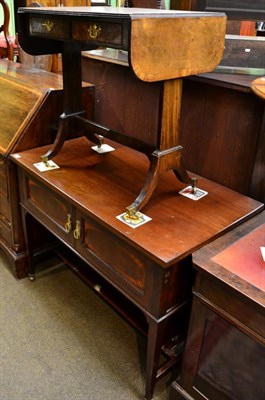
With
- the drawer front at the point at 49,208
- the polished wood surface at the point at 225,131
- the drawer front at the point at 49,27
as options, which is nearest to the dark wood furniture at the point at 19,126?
the drawer front at the point at 49,208

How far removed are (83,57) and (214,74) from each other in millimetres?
831

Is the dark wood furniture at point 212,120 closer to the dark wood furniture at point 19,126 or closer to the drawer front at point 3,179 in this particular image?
the dark wood furniture at point 19,126

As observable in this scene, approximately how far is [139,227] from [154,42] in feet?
1.92

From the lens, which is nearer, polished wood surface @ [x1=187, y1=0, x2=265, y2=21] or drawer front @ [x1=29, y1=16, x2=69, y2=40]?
drawer front @ [x1=29, y1=16, x2=69, y2=40]

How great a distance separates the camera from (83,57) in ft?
6.88

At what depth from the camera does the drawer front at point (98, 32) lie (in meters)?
1.14

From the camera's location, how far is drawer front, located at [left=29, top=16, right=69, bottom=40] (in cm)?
136

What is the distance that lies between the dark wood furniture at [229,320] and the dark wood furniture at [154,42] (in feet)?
1.08

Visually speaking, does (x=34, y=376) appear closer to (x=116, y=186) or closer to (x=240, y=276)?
(x=116, y=186)

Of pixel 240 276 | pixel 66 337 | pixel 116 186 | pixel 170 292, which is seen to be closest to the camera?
pixel 240 276

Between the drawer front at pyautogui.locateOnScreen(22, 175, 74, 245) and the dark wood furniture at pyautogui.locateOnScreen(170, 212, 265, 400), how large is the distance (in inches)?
→ 24.2

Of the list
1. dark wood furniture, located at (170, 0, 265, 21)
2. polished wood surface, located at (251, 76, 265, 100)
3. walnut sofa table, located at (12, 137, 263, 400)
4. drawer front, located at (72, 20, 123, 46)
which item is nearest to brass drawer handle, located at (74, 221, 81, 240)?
walnut sofa table, located at (12, 137, 263, 400)

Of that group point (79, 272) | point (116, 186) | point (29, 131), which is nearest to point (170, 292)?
point (116, 186)

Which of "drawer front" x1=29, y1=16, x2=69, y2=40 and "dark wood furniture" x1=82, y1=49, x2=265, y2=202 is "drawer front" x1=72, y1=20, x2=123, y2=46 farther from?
"dark wood furniture" x1=82, y1=49, x2=265, y2=202
